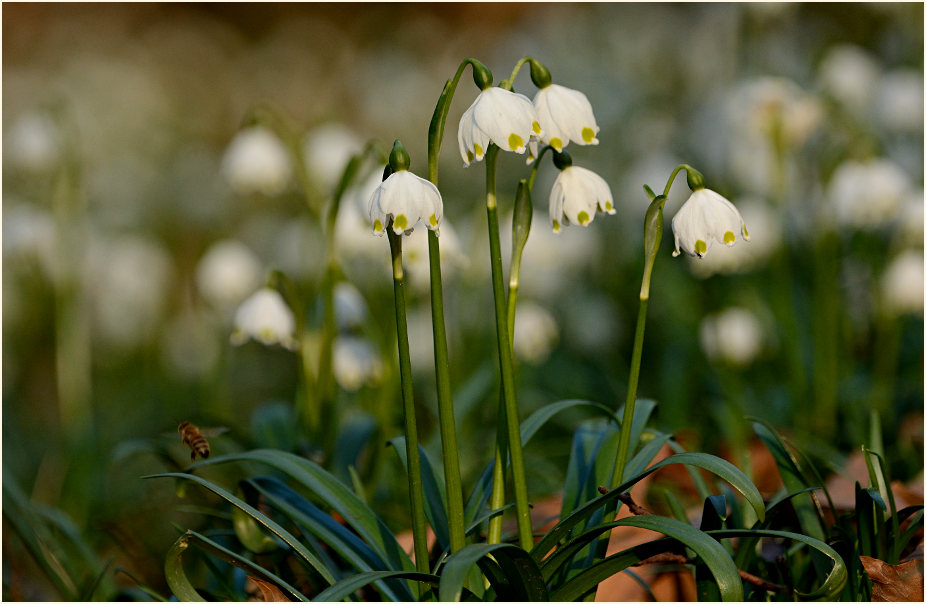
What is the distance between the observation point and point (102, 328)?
5.15 meters

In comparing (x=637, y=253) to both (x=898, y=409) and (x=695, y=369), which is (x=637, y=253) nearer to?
(x=695, y=369)

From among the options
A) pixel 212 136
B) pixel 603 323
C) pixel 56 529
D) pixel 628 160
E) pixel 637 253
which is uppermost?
pixel 212 136

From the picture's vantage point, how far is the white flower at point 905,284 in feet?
9.46

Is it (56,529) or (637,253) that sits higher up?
(637,253)

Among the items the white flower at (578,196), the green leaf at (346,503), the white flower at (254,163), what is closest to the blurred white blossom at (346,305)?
the white flower at (254,163)

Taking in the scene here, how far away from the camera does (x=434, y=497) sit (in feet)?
5.27

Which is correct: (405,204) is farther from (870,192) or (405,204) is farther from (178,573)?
(870,192)

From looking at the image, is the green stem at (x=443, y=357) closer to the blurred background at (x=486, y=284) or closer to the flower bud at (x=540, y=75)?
the flower bud at (x=540, y=75)

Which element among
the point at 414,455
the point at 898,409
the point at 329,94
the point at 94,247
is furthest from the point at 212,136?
the point at 414,455

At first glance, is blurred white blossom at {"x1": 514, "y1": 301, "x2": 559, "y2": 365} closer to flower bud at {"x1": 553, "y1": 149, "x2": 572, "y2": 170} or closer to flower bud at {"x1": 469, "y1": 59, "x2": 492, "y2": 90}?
flower bud at {"x1": 553, "y1": 149, "x2": 572, "y2": 170}

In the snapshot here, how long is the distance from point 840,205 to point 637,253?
129 cm

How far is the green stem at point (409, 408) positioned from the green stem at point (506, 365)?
137 millimetres

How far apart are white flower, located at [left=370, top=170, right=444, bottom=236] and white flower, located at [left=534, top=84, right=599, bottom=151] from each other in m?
0.22

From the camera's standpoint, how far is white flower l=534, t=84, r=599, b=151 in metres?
1.33
